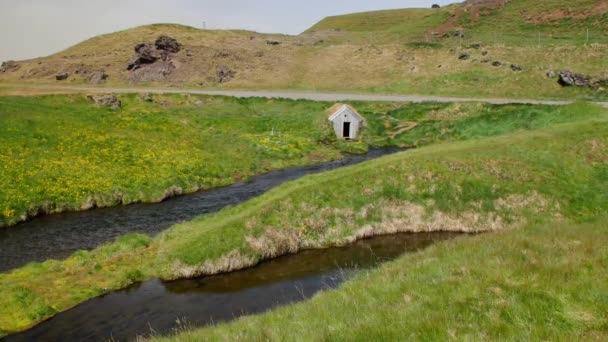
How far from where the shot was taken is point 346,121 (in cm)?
6556

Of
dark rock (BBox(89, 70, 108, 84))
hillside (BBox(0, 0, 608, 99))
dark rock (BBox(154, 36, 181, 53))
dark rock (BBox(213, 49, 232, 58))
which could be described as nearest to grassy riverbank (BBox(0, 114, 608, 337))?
hillside (BBox(0, 0, 608, 99))

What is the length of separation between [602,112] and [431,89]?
140ft

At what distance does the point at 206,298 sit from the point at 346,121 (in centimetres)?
4629

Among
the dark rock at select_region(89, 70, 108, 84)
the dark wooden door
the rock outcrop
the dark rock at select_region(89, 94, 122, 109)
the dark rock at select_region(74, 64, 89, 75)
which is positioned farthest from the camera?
the dark rock at select_region(74, 64, 89, 75)

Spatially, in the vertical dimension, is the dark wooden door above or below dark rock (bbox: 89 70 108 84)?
below

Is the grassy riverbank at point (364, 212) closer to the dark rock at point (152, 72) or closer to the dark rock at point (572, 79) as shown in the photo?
the dark rock at point (572, 79)

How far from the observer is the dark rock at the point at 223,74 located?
106m

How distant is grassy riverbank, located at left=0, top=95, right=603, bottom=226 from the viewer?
38.6 meters

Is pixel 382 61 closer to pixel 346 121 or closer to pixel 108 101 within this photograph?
pixel 346 121

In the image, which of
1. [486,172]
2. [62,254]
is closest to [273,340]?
[62,254]

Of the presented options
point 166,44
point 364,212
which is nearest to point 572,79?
point 364,212

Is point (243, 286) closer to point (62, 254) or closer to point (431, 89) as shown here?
point (62, 254)

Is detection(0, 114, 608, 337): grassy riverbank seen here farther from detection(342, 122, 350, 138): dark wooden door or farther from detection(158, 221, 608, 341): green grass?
detection(342, 122, 350, 138): dark wooden door

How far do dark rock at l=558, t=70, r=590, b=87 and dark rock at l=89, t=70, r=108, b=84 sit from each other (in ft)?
298
